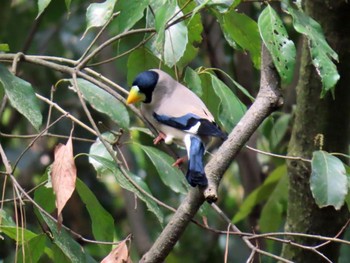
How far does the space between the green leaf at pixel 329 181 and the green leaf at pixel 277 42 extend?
214mm

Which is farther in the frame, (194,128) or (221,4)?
(194,128)

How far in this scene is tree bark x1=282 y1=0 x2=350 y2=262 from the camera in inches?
91.4

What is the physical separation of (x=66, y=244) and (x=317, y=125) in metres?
0.84

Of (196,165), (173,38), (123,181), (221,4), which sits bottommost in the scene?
(123,181)

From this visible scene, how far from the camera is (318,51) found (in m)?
1.76

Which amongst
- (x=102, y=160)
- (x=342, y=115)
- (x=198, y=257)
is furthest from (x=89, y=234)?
(x=102, y=160)

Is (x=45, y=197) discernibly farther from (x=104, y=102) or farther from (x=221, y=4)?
(x=221, y=4)

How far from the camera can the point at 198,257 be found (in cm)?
416

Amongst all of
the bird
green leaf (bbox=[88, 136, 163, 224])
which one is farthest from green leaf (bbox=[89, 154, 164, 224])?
the bird

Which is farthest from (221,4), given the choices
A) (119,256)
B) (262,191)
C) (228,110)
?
(262,191)

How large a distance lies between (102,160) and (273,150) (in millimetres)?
1354

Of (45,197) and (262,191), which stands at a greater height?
(45,197)

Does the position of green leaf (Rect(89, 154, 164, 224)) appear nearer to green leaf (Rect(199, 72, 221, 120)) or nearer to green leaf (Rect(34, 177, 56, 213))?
green leaf (Rect(34, 177, 56, 213))

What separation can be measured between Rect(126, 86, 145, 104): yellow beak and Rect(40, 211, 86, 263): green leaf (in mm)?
304
